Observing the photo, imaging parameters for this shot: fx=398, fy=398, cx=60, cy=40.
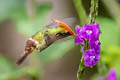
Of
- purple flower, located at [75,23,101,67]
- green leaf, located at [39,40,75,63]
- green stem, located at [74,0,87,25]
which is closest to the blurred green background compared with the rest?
green leaf, located at [39,40,75,63]

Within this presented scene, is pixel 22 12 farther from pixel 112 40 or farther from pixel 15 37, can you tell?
pixel 15 37

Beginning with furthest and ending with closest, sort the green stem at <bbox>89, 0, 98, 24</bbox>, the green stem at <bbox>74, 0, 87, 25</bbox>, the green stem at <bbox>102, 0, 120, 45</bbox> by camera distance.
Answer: the green stem at <bbox>102, 0, 120, 45</bbox>, the green stem at <bbox>74, 0, 87, 25</bbox>, the green stem at <bbox>89, 0, 98, 24</bbox>

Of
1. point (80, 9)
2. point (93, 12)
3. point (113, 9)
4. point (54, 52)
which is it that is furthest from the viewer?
point (113, 9)

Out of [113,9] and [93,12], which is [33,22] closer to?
[113,9]

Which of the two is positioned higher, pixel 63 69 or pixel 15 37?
pixel 15 37

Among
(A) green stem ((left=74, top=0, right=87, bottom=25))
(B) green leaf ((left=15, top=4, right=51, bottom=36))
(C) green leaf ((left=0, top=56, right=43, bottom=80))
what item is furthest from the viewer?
(B) green leaf ((left=15, top=4, right=51, bottom=36))

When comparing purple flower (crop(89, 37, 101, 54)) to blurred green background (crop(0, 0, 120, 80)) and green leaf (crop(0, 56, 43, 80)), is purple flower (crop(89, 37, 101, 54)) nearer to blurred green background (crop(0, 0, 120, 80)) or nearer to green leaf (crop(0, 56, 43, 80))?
blurred green background (crop(0, 0, 120, 80))

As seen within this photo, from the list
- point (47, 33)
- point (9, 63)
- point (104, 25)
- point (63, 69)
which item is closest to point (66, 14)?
point (63, 69)

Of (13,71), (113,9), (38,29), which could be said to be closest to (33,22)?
(38,29)
